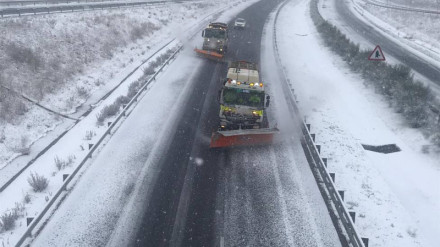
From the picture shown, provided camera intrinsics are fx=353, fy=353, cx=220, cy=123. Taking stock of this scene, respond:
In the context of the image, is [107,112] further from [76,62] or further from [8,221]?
[8,221]

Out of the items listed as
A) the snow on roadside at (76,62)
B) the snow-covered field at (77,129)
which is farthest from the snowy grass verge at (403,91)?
the snow on roadside at (76,62)

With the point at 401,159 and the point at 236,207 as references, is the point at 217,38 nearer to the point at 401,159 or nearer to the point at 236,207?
the point at 401,159

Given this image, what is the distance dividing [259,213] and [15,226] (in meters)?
7.26

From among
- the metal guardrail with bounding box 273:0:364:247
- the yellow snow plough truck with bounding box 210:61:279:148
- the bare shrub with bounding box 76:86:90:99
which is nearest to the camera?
the metal guardrail with bounding box 273:0:364:247

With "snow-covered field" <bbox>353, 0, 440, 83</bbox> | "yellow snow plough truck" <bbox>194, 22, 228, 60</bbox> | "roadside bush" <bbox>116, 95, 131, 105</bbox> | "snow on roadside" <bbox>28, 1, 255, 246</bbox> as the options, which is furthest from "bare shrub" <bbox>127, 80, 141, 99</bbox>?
"snow-covered field" <bbox>353, 0, 440, 83</bbox>

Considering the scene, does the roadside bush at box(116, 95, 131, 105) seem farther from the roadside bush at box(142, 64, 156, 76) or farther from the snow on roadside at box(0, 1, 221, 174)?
the roadside bush at box(142, 64, 156, 76)

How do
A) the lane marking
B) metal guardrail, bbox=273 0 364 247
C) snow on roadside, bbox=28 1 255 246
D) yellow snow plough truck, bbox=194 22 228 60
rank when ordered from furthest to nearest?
yellow snow plough truck, bbox=194 22 228 60, the lane marking, snow on roadside, bbox=28 1 255 246, metal guardrail, bbox=273 0 364 247

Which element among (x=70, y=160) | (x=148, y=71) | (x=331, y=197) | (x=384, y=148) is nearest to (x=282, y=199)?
(x=331, y=197)

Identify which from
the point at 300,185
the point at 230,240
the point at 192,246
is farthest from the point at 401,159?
the point at 192,246

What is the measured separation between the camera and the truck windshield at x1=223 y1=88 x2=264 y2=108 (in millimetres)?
15547

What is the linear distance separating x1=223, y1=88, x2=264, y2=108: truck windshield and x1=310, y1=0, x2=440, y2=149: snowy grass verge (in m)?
7.97

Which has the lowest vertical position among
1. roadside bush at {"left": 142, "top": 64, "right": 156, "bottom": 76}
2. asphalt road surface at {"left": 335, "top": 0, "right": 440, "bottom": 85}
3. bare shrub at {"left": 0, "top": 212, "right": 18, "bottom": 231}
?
bare shrub at {"left": 0, "top": 212, "right": 18, "bottom": 231}

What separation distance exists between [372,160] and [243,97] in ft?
19.9

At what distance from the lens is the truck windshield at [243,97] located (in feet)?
51.0
